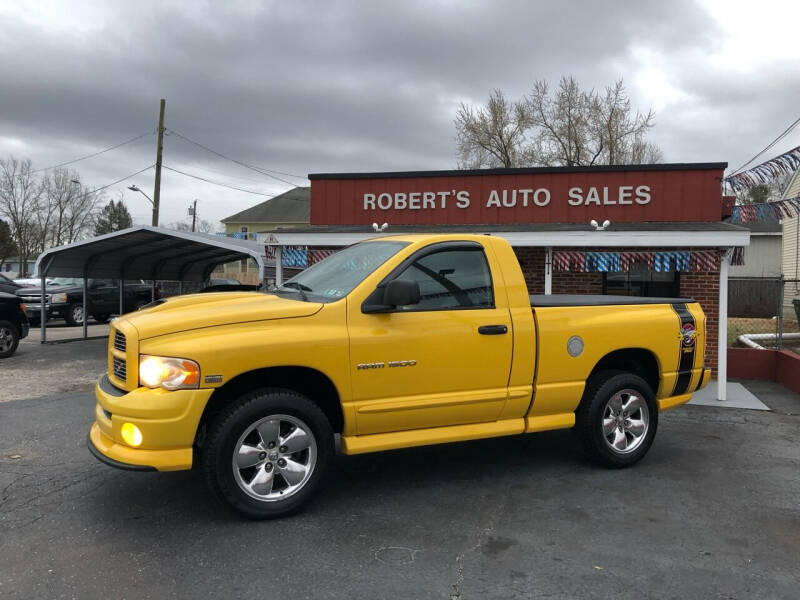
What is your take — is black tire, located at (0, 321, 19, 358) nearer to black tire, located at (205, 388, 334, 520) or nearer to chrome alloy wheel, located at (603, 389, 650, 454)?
black tire, located at (205, 388, 334, 520)

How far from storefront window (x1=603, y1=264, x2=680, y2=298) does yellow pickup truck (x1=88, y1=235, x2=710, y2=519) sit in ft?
18.1

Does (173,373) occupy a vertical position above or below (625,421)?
above

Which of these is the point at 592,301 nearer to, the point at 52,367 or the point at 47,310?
the point at 52,367

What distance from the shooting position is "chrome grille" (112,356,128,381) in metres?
3.89

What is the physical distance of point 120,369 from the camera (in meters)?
3.98

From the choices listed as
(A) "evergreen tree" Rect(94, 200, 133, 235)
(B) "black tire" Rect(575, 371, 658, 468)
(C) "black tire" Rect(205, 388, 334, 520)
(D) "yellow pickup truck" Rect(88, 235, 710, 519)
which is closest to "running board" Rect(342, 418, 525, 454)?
(D) "yellow pickup truck" Rect(88, 235, 710, 519)

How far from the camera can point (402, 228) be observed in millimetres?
10969

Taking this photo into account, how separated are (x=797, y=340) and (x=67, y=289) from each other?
19242 millimetres

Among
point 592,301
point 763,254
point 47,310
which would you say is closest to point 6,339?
point 47,310

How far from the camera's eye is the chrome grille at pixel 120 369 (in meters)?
3.89

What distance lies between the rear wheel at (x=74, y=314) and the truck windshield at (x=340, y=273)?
16.2 meters

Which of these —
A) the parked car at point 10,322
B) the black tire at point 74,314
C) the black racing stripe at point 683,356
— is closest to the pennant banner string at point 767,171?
the black racing stripe at point 683,356

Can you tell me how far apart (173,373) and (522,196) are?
844 centimetres

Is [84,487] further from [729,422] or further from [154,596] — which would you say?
[729,422]
